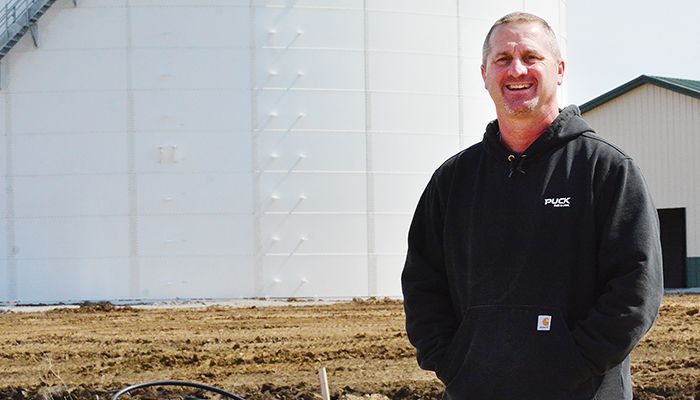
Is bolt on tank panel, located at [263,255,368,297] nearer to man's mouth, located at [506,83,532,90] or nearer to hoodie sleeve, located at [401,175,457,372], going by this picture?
hoodie sleeve, located at [401,175,457,372]

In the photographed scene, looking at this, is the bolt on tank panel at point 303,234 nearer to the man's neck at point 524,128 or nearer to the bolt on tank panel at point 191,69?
the bolt on tank panel at point 191,69

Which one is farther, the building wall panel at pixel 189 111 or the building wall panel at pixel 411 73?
the building wall panel at pixel 411 73

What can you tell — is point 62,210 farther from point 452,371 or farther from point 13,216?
point 452,371

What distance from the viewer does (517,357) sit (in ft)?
10.4

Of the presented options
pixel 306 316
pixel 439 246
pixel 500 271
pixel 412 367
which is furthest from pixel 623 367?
pixel 306 316

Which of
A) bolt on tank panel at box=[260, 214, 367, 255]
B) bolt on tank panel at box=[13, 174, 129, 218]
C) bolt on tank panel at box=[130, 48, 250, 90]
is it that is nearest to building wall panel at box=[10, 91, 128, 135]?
bolt on tank panel at box=[130, 48, 250, 90]

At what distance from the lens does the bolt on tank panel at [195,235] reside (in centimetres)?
2097

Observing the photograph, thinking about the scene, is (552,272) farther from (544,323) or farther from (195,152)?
(195,152)

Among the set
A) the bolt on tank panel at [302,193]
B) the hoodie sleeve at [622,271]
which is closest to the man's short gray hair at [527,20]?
the hoodie sleeve at [622,271]

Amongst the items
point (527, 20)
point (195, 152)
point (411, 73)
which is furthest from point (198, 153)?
point (527, 20)

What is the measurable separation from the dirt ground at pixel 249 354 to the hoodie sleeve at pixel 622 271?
651 centimetres

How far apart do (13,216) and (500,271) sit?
64.1 feet

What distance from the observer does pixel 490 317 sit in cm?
323

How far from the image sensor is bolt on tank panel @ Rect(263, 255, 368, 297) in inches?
832
